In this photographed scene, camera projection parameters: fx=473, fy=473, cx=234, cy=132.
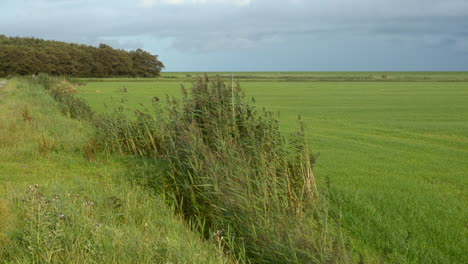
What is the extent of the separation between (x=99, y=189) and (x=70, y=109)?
1340 cm

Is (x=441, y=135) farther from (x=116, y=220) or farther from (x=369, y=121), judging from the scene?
(x=116, y=220)

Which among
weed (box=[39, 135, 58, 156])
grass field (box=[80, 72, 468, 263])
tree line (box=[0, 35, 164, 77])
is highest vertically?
tree line (box=[0, 35, 164, 77])

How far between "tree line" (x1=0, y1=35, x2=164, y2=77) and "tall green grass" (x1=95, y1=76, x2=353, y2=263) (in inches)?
2863

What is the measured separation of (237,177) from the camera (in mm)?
7133

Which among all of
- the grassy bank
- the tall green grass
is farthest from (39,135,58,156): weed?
the tall green grass

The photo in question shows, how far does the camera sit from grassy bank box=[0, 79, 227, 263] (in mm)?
4926

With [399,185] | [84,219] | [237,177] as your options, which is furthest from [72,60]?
[84,219]

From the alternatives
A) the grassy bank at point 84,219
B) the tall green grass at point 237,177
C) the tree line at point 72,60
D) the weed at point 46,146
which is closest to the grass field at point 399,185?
the tall green grass at point 237,177

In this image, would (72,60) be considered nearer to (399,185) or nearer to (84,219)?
(399,185)

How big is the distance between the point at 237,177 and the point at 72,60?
82.0 metres

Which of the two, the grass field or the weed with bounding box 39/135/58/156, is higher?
the weed with bounding box 39/135/58/156

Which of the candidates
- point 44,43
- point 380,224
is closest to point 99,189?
point 380,224

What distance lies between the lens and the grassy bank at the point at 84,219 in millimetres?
4926

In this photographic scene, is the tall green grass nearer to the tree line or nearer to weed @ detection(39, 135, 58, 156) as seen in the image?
weed @ detection(39, 135, 58, 156)
